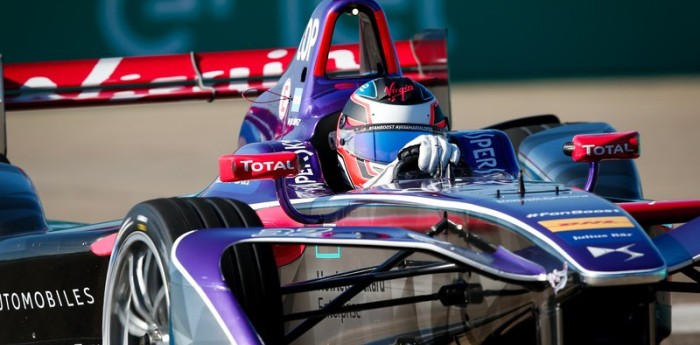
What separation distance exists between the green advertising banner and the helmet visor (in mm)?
8852

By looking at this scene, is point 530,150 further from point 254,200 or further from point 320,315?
point 320,315

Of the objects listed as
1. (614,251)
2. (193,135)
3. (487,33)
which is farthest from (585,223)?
(487,33)

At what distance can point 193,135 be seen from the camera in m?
13.4

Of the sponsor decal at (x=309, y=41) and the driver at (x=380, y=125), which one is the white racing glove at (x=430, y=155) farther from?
the sponsor decal at (x=309, y=41)

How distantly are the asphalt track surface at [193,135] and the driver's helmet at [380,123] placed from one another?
4661 millimetres

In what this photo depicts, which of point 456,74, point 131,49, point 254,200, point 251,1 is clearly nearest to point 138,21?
point 131,49

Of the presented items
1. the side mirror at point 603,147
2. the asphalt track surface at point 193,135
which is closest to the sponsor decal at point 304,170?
the side mirror at point 603,147

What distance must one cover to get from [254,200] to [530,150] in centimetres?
222

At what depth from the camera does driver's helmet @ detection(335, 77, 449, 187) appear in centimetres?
548

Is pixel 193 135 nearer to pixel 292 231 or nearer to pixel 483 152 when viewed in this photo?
pixel 483 152

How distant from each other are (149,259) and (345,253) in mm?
798

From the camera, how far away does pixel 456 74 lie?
14398 millimetres

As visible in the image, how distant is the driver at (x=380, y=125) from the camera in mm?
5465

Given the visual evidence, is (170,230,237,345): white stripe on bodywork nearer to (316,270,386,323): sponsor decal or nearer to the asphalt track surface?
(316,270,386,323): sponsor decal
